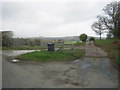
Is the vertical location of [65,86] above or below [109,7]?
below

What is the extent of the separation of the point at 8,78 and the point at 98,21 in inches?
993

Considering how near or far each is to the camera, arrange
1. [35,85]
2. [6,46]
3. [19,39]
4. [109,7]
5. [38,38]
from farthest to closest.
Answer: [109,7], [38,38], [19,39], [6,46], [35,85]

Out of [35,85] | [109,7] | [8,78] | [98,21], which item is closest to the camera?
[35,85]

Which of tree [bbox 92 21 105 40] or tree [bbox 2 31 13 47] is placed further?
tree [bbox 92 21 105 40]

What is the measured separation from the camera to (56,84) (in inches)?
137

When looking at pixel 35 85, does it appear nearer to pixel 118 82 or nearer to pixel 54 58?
pixel 118 82

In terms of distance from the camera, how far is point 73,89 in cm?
317

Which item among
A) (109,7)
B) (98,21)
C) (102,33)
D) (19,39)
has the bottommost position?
(19,39)

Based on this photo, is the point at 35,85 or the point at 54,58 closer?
the point at 35,85

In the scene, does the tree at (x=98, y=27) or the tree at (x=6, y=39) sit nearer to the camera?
the tree at (x=6, y=39)

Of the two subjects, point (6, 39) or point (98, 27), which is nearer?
point (6, 39)

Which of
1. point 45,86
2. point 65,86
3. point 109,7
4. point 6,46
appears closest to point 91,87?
point 65,86

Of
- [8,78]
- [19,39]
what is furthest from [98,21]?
[8,78]

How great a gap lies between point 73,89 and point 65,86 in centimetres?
31
